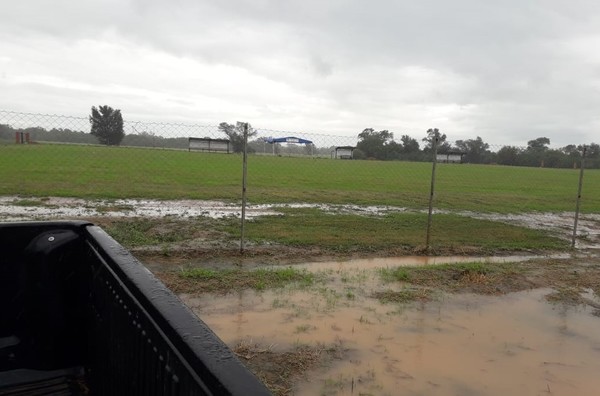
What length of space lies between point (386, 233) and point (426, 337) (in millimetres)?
6238

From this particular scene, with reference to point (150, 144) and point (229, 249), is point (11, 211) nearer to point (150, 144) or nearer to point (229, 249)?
point (150, 144)

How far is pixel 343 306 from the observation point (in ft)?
19.2

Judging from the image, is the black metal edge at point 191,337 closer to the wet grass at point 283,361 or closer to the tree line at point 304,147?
the wet grass at point 283,361

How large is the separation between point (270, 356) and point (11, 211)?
32.2 feet

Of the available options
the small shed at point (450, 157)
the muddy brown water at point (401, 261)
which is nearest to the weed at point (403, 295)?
the muddy brown water at point (401, 261)

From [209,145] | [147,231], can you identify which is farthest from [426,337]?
[209,145]

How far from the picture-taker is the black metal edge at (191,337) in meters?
1.11

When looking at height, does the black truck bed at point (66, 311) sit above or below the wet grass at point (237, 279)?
above

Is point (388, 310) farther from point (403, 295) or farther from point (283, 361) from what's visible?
point (283, 361)

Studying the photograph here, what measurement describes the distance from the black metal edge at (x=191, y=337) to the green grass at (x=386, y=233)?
7520 mm

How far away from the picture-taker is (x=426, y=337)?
5031 mm

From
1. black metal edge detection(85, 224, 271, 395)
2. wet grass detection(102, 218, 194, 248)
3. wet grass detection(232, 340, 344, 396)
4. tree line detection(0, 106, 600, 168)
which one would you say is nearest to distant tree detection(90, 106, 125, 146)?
tree line detection(0, 106, 600, 168)

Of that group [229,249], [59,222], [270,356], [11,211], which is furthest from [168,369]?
[11,211]

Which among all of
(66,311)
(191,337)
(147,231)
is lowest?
(147,231)
